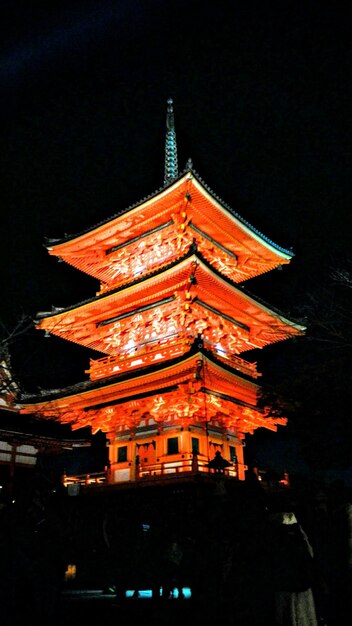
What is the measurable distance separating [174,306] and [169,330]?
0.95 metres

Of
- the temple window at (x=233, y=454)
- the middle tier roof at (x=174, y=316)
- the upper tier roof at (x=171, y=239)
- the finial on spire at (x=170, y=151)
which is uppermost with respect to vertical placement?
the finial on spire at (x=170, y=151)

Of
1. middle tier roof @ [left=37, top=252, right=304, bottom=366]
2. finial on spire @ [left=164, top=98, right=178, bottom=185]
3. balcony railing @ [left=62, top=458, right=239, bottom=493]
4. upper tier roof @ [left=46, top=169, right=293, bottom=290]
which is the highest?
finial on spire @ [left=164, top=98, right=178, bottom=185]

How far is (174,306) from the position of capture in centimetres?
1736

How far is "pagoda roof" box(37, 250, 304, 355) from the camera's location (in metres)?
16.4

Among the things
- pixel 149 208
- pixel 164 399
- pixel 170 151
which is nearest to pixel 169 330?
pixel 164 399

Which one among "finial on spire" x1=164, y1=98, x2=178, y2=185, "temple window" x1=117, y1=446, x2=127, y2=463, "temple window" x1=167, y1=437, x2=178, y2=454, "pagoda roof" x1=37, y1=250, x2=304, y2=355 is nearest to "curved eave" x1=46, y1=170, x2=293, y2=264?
"pagoda roof" x1=37, y1=250, x2=304, y2=355

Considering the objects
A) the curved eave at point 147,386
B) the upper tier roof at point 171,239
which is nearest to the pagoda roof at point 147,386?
the curved eave at point 147,386

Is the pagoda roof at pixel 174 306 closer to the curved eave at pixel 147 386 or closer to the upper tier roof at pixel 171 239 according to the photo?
the upper tier roof at pixel 171 239

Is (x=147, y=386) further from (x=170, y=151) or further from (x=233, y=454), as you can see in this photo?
(x=170, y=151)

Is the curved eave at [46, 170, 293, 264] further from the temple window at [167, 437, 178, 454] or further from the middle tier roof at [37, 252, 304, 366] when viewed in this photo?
the temple window at [167, 437, 178, 454]

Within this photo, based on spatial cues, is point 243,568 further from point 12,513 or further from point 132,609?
point 132,609

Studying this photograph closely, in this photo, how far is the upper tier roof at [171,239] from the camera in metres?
17.5

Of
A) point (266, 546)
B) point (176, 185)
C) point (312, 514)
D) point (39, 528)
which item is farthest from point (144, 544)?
point (176, 185)

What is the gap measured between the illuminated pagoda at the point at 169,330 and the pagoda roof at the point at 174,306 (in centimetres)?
4
